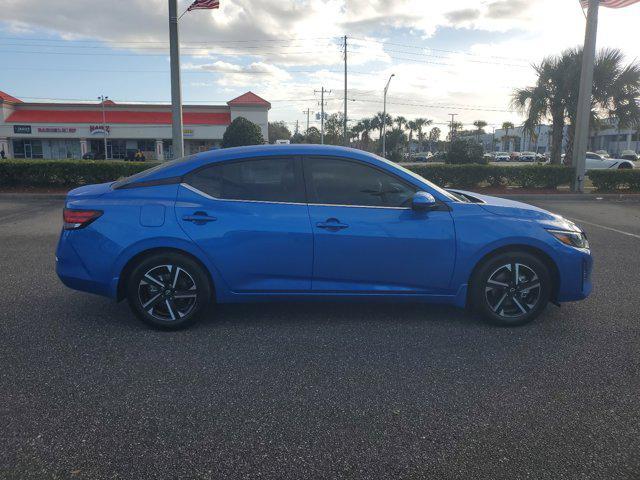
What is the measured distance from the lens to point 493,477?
8.25ft

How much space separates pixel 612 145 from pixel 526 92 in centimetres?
8968

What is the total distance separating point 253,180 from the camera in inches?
175

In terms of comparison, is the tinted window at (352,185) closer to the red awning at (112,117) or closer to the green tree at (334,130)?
the red awning at (112,117)

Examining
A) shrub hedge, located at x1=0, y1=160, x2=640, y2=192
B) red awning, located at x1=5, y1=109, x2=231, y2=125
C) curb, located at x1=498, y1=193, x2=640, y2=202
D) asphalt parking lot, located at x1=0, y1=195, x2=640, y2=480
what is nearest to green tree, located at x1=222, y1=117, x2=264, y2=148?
shrub hedge, located at x1=0, y1=160, x2=640, y2=192

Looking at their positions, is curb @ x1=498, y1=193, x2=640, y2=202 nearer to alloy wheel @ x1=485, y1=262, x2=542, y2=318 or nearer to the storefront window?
alloy wheel @ x1=485, y1=262, x2=542, y2=318

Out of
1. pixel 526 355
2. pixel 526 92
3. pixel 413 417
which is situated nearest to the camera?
pixel 413 417

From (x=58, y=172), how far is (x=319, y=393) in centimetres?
1628

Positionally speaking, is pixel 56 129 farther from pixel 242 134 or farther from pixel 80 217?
pixel 80 217

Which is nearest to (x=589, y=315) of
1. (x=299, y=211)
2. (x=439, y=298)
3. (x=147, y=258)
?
(x=439, y=298)

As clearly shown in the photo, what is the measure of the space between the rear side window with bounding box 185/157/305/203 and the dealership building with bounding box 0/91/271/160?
45.4 meters

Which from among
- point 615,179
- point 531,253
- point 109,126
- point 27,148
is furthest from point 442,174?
point 27,148

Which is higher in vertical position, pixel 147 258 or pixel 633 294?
pixel 147 258

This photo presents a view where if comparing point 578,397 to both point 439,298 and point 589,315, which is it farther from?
point 589,315

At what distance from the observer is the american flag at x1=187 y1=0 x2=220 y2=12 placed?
15.7m
